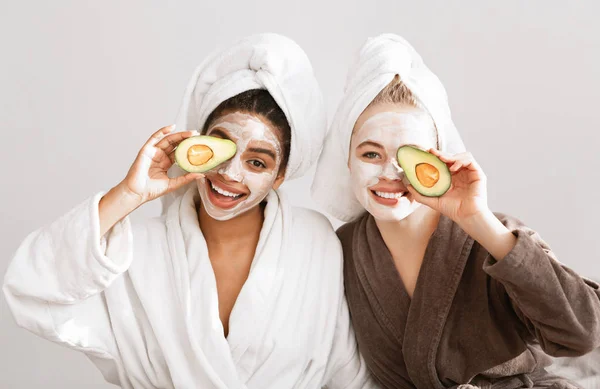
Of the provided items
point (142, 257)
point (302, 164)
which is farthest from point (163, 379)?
point (302, 164)

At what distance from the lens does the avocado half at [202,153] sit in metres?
2.25

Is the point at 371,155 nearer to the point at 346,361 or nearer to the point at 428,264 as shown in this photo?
the point at 428,264

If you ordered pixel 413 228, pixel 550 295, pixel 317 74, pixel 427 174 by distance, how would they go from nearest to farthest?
pixel 550 295 < pixel 427 174 < pixel 413 228 < pixel 317 74

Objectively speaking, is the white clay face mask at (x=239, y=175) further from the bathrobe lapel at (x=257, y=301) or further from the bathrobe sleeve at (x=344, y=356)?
the bathrobe sleeve at (x=344, y=356)

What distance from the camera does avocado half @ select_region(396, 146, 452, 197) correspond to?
223 cm

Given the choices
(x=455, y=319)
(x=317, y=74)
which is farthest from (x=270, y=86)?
(x=317, y=74)

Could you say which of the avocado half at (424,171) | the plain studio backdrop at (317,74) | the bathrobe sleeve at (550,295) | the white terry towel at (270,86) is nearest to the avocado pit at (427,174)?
the avocado half at (424,171)

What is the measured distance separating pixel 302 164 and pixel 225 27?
1285 millimetres

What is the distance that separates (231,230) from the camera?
8.18 feet

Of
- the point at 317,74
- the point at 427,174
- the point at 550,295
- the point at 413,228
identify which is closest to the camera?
the point at 550,295

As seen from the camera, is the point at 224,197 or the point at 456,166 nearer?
the point at 456,166

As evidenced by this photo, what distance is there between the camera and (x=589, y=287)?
221 cm

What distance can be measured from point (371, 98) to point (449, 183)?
312mm

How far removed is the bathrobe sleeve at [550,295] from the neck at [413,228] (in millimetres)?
276
